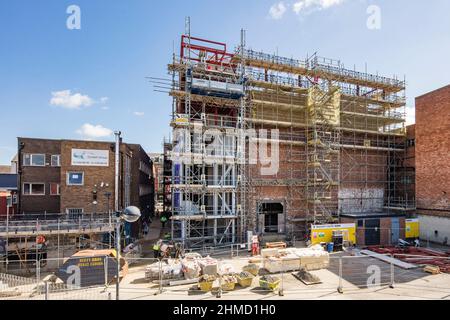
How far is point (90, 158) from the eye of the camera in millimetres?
18953

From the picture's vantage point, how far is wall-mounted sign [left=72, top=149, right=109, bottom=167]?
18656 millimetres

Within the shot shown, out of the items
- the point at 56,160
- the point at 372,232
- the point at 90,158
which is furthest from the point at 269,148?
the point at 56,160

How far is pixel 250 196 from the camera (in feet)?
69.8

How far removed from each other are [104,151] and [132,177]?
18.8ft

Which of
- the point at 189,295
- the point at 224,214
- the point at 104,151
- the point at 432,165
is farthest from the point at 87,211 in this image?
the point at 432,165

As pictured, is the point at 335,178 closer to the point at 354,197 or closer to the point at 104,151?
the point at 354,197

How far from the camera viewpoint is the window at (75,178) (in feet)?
60.6

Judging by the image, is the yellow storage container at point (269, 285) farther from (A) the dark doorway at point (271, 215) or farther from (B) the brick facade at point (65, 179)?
(B) the brick facade at point (65, 179)

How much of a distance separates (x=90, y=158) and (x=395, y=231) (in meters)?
26.4

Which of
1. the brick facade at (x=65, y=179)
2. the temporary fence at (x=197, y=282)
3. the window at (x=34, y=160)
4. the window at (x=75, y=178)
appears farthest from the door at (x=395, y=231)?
the window at (x=34, y=160)

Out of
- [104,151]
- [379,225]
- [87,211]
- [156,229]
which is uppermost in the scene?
[104,151]
